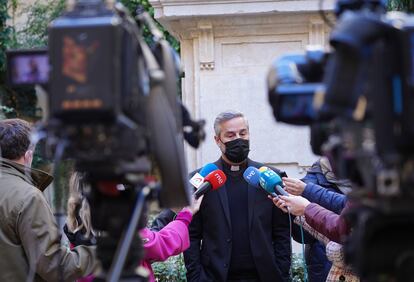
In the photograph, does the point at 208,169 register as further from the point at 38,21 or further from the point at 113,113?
the point at 38,21

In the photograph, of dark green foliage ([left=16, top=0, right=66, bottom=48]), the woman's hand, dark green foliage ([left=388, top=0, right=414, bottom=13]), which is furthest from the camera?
dark green foliage ([left=16, top=0, right=66, bottom=48])

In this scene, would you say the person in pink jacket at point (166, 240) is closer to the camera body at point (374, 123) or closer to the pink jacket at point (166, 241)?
the pink jacket at point (166, 241)

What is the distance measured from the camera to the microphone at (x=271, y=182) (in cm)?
624

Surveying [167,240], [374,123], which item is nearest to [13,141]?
[167,240]

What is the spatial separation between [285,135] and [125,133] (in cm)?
561

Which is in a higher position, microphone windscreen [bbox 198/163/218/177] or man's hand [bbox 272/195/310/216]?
microphone windscreen [bbox 198/163/218/177]

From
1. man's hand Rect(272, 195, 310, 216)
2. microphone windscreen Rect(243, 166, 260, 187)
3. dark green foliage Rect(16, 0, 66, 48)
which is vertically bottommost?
man's hand Rect(272, 195, 310, 216)

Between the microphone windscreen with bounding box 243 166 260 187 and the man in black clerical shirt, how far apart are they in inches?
7.6

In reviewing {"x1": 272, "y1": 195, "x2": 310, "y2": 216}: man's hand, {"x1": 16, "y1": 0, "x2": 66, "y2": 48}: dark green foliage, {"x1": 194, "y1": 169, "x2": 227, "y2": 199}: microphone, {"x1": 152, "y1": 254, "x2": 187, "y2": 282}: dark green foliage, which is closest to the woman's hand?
{"x1": 194, "y1": 169, "x2": 227, "y2": 199}: microphone

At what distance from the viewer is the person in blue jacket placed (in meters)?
6.25

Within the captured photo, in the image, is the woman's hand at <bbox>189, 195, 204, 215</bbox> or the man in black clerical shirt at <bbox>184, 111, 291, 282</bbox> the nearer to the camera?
the woman's hand at <bbox>189, 195, 204, 215</bbox>

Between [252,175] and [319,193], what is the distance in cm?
48

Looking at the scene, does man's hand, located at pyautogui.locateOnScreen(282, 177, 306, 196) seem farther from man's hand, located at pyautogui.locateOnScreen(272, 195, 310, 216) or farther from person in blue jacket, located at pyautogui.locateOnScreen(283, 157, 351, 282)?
man's hand, located at pyautogui.locateOnScreen(272, 195, 310, 216)

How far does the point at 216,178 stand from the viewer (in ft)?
20.7
